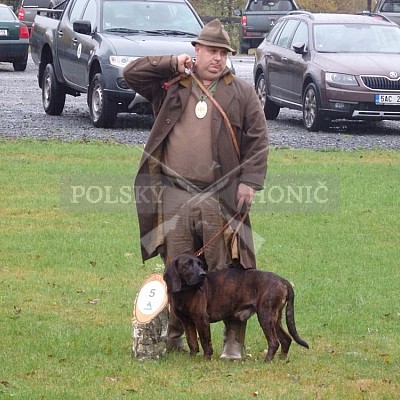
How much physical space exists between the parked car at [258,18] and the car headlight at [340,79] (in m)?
19.6

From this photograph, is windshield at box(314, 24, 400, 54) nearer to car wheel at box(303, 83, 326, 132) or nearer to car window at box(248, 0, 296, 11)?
car wheel at box(303, 83, 326, 132)

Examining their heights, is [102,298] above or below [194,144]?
below

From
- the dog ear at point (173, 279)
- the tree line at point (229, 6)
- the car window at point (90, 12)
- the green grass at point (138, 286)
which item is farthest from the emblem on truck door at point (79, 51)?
the tree line at point (229, 6)

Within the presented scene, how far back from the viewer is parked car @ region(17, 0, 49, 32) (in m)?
40.1

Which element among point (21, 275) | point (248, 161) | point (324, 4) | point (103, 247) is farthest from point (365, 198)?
point (324, 4)

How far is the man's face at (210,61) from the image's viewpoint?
7109 mm

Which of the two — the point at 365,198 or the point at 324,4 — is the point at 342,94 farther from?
the point at 324,4

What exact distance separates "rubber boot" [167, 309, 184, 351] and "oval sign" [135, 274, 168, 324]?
300 mm

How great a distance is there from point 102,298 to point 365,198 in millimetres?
5063

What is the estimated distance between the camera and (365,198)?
13219 millimetres

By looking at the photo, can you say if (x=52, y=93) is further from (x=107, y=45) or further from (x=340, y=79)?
(x=340, y=79)

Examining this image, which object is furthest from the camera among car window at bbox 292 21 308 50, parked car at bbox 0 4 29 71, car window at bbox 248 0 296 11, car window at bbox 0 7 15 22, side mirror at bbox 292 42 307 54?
car window at bbox 248 0 296 11

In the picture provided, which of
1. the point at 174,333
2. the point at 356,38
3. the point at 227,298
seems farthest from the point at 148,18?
the point at 227,298

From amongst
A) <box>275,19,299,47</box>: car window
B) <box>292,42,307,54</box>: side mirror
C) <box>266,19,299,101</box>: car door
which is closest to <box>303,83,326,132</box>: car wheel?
<box>292,42,307,54</box>: side mirror
